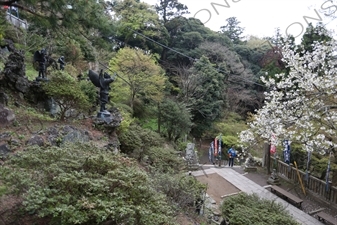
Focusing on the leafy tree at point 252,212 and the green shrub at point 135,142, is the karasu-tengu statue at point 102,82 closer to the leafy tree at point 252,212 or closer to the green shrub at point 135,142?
the green shrub at point 135,142

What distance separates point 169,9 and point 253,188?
18656 millimetres

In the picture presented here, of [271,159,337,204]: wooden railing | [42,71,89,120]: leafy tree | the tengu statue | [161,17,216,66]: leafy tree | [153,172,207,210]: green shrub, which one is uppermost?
[161,17,216,66]: leafy tree

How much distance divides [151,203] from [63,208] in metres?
1.02

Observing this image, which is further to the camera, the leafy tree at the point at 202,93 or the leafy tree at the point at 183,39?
A: the leafy tree at the point at 183,39

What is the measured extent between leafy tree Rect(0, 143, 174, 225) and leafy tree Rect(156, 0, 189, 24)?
2192 centimetres

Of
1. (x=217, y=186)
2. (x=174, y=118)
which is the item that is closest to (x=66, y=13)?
(x=217, y=186)

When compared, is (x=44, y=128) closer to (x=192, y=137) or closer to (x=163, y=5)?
(x=192, y=137)

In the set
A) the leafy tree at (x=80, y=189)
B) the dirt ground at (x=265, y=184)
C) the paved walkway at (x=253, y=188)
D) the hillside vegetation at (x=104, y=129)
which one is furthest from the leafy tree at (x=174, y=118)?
the leafy tree at (x=80, y=189)

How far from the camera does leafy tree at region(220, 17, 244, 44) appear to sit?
3147cm

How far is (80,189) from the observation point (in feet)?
8.61

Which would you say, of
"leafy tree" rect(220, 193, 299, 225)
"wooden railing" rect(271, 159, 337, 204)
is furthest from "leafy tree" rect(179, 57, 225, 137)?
"leafy tree" rect(220, 193, 299, 225)

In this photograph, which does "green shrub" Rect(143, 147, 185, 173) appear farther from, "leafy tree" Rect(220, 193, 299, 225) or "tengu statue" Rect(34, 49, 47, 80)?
"tengu statue" Rect(34, 49, 47, 80)

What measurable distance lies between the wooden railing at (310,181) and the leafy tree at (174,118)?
189 inches

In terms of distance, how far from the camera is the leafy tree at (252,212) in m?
4.48
